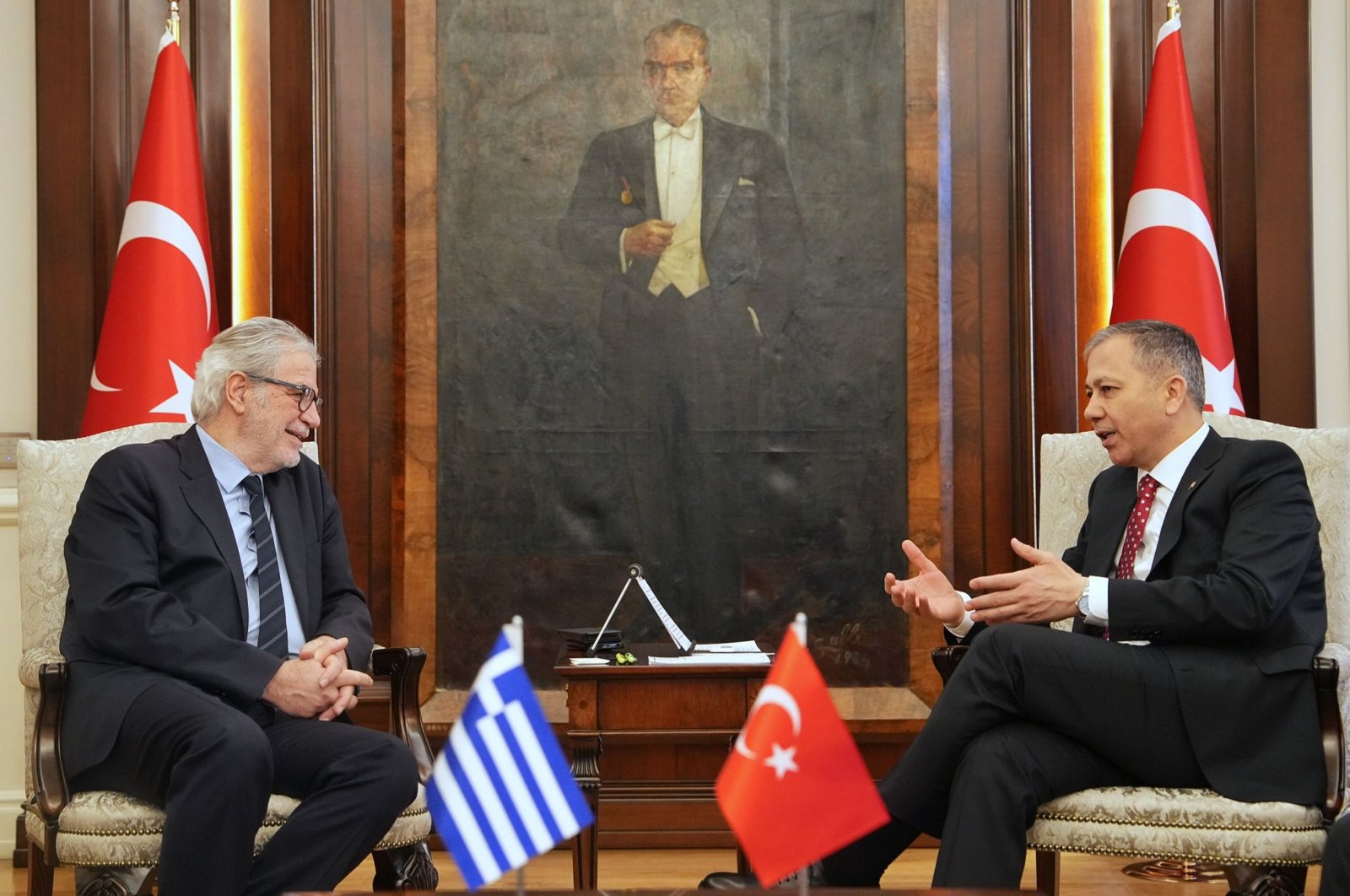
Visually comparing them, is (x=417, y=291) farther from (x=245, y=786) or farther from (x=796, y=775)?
(x=796, y=775)

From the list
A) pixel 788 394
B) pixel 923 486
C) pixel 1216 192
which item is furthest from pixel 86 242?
pixel 1216 192

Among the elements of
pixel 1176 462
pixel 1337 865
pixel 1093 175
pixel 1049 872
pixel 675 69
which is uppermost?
pixel 675 69

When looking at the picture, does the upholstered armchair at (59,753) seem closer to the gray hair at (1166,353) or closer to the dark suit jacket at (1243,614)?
the dark suit jacket at (1243,614)

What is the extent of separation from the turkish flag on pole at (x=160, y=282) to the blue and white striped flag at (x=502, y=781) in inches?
105

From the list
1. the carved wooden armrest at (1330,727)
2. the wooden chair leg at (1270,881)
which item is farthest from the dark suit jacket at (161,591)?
the carved wooden armrest at (1330,727)

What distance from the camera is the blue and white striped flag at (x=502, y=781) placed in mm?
1638

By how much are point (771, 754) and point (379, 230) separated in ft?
11.1

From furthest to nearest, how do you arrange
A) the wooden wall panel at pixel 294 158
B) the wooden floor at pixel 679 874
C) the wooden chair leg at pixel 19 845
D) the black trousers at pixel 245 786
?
the wooden wall panel at pixel 294 158 → the wooden chair leg at pixel 19 845 → the wooden floor at pixel 679 874 → the black trousers at pixel 245 786

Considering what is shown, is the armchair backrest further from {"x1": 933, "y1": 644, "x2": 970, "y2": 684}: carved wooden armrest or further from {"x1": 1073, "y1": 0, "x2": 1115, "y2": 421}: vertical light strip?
{"x1": 1073, "y1": 0, "x2": 1115, "y2": 421}: vertical light strip

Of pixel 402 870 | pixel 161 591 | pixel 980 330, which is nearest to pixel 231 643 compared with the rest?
pixel 161 591

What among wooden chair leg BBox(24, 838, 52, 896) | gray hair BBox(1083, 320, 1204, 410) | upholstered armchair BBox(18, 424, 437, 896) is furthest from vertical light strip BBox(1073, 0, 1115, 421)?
wooden chair leg BBox(24, 838, 52, 896)

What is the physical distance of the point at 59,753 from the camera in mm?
2773

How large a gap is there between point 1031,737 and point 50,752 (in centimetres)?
197

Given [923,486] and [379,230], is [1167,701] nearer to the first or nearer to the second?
[923,486]
